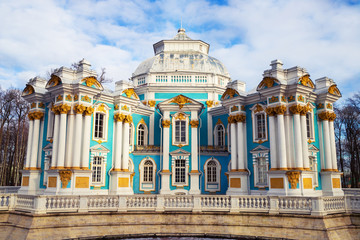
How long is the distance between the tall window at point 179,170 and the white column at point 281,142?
23.7 ft

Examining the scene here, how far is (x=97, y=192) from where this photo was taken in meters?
19.2

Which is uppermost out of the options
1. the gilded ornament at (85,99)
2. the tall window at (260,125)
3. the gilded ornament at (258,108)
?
the gilded ornament at (85,99)

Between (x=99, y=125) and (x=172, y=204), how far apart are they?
8.32 m

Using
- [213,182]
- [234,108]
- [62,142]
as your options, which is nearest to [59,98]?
[62,142]

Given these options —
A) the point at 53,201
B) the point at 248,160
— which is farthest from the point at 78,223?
the point at 248,160

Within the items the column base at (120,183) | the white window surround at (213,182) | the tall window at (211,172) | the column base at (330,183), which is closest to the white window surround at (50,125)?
the column base at (120,183)

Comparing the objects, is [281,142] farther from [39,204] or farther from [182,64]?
[182,64]

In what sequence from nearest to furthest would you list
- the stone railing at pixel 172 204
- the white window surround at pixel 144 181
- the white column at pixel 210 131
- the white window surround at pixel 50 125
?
the stone railing at pixel 172 204 → the white window surround at pixel 50 125 → the white window surround at pixel 144 181 → the white column at pixel 210 131

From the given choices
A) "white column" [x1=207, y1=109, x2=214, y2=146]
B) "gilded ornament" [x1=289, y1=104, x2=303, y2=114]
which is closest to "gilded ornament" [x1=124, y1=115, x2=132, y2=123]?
"white column" [x1=207, y1=109, x2=214, y2=146]

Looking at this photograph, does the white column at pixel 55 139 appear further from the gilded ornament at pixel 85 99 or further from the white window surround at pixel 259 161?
the white window surround at pixel 259 161

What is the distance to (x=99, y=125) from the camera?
2027cm

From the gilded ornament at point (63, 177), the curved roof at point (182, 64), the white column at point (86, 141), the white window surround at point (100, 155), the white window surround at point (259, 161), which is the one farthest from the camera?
the curved roof at point (182, 64)

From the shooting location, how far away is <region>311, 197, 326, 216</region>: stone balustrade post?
12656 millimetres

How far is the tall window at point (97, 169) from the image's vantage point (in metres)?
19.6
